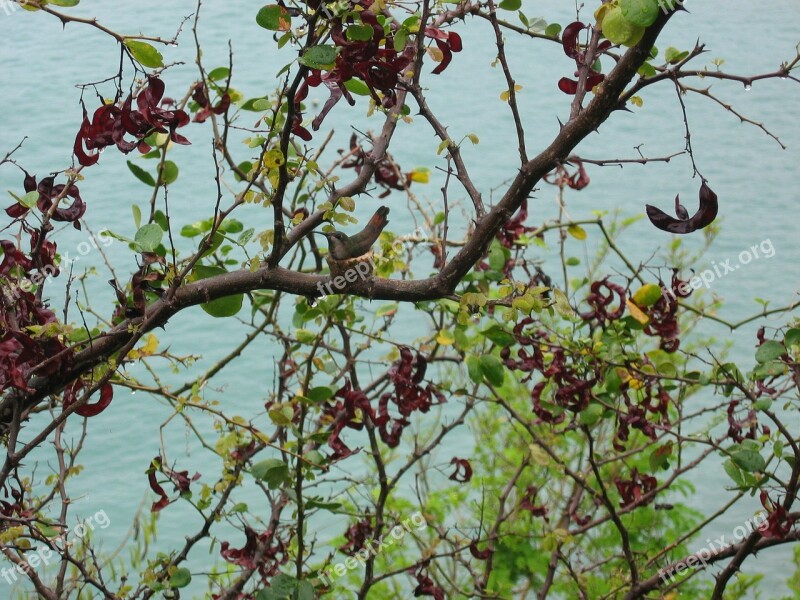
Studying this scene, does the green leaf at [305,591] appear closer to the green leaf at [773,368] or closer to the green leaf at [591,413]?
the green leaf at [591,413]

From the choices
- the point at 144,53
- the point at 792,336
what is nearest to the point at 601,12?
the point at 144,53

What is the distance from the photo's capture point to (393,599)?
216 cm

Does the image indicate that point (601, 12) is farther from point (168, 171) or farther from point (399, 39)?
point (168, 171)

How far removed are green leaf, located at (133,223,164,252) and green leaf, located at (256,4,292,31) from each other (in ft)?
0.81

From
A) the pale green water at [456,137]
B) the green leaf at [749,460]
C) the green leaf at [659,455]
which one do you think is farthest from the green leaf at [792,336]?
the pale green water at [456,137]

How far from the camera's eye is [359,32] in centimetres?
80

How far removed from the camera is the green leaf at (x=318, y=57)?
0.77m

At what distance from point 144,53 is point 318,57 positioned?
157mm

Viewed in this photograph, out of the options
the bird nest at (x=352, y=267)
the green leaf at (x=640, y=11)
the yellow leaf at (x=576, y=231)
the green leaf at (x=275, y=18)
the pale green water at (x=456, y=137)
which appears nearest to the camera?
the green leaf at (x=640, y=11)

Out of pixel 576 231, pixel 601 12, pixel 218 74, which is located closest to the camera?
pixel 601 12

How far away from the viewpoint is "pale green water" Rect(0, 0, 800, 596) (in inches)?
121

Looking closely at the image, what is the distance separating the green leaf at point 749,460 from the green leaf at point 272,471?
21.9 inches

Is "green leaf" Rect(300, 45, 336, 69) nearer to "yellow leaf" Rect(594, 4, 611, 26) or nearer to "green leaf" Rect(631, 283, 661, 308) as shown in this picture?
"yellow leaf" Rect(594, 4, 611, 26)

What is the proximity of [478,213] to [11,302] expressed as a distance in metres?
0.46
